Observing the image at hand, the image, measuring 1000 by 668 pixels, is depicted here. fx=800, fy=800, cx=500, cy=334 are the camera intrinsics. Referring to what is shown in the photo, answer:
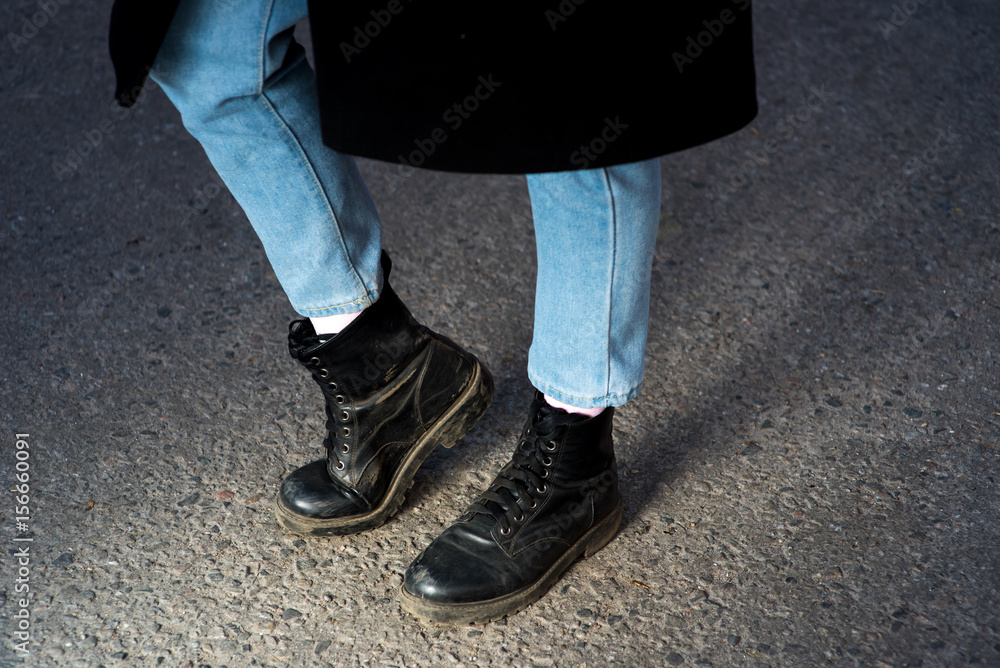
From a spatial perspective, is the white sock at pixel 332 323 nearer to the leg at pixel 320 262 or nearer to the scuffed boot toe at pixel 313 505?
the leg at pixel 320 262

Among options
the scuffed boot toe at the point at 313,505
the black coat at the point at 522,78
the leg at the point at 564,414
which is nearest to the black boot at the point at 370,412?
the scuffed boot toe at the point at 313,505

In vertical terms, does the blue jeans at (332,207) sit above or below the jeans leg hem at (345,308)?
above

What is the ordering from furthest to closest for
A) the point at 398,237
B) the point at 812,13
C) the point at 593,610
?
the point at 812,13 → the point at 398,237 → the point at 593,610

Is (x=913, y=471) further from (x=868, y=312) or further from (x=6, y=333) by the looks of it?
(x=6, y=333)

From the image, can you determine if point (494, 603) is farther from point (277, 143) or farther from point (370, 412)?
point (277, 143)

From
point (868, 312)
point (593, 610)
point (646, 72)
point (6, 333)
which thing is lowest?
point (868, 312)

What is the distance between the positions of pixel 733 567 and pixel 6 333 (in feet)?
5.60

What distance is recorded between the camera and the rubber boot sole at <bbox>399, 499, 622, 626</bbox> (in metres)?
1.25

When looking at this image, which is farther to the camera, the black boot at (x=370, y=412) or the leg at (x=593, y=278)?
the black boot at (x=370, y=412)

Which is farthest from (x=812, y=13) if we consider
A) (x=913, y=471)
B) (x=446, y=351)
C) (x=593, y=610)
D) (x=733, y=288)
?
(x=593, y=610)

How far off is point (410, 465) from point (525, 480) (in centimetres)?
25

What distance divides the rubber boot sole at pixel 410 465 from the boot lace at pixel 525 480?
0.59ft

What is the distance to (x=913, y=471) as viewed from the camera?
1.52 meters

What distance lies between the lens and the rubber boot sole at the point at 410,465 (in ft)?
4.59
